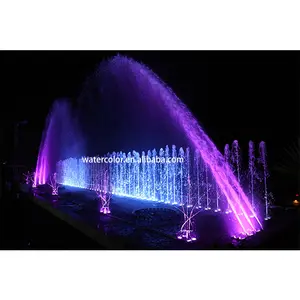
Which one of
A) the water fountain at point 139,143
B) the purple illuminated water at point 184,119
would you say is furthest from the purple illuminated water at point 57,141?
the purple illuminated water at point 184,119

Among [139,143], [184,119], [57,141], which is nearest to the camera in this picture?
[184,119]

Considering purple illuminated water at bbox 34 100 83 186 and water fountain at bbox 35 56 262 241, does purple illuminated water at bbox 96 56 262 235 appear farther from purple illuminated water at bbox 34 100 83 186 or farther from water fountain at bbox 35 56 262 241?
purple illuminated water at bbox 34 100 83 186

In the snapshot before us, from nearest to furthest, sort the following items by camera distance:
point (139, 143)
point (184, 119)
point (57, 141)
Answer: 1. point (184, 119)
2. point (139, 143)
3. point (57, 141)

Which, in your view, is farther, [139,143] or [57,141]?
[57,141]

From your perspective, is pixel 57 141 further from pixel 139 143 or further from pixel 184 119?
pixel 184 119

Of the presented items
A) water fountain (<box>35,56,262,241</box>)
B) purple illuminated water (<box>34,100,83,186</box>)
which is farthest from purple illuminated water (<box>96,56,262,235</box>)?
purple illuminated water (<box>34,100,83,186</box>)

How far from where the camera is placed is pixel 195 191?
38.5 feet

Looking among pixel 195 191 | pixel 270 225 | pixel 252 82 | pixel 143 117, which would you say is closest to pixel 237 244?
pixel 270 225

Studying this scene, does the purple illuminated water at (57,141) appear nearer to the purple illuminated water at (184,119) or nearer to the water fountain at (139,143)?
the water fountain at (139,143)

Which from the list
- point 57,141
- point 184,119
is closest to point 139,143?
point 57,141

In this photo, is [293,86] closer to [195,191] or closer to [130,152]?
[195,191]

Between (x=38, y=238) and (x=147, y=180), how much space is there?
7295 mm

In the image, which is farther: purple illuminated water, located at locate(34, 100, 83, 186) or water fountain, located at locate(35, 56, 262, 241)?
purple illuminated water, located at locate(34, 100, 83, 186)

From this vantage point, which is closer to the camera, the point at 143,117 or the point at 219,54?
the point at 219,54
